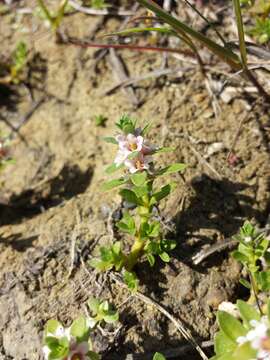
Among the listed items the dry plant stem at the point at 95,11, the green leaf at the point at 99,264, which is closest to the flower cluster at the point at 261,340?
the green leaf at the point at 99,264

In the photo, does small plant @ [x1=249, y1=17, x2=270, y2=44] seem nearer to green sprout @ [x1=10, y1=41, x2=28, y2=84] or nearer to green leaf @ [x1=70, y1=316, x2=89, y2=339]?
green sprout @ [x1=10, y1=41, x2=28, y2=84]

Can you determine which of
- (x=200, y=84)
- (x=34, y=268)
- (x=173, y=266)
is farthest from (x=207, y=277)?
(x=200, y=84)

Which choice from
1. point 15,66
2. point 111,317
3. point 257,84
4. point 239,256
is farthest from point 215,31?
point 15,66

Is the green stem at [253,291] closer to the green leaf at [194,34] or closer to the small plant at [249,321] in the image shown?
the small plant at [249,321]

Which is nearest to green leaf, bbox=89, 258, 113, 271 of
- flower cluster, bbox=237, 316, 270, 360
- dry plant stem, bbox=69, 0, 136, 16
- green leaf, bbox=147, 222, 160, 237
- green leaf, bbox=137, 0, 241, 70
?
green leaf, bbox=147, 222, 160, 237

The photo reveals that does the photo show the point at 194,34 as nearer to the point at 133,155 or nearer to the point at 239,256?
the point at 133,155

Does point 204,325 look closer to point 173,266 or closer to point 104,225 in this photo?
point 173,266
